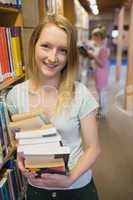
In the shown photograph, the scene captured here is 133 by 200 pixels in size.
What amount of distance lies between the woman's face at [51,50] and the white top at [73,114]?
14 cm

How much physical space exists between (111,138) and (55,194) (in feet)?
7.40

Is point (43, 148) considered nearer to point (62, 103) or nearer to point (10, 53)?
point (62, 103)

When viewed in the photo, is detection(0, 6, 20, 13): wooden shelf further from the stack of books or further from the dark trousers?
the dark trousers

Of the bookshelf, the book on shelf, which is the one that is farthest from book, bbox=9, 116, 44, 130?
the book on shelf

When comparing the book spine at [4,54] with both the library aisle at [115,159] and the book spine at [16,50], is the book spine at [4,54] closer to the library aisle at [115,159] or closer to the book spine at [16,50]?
the book spine at [16,50]

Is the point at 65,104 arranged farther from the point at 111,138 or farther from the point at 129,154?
the point at 111,138

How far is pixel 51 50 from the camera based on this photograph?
1.10m

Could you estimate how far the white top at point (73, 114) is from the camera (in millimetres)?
1125

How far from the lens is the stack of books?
3.14 ft

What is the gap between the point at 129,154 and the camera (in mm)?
2900

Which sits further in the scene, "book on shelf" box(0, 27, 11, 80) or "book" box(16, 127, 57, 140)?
"book on shelf" box(0, 27, 11, 80)

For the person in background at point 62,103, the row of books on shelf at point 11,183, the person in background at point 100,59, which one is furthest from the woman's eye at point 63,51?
the person in background at point 100,59

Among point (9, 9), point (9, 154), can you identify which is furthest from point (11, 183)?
point (9, 9)

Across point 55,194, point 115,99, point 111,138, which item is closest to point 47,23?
point 55,194
